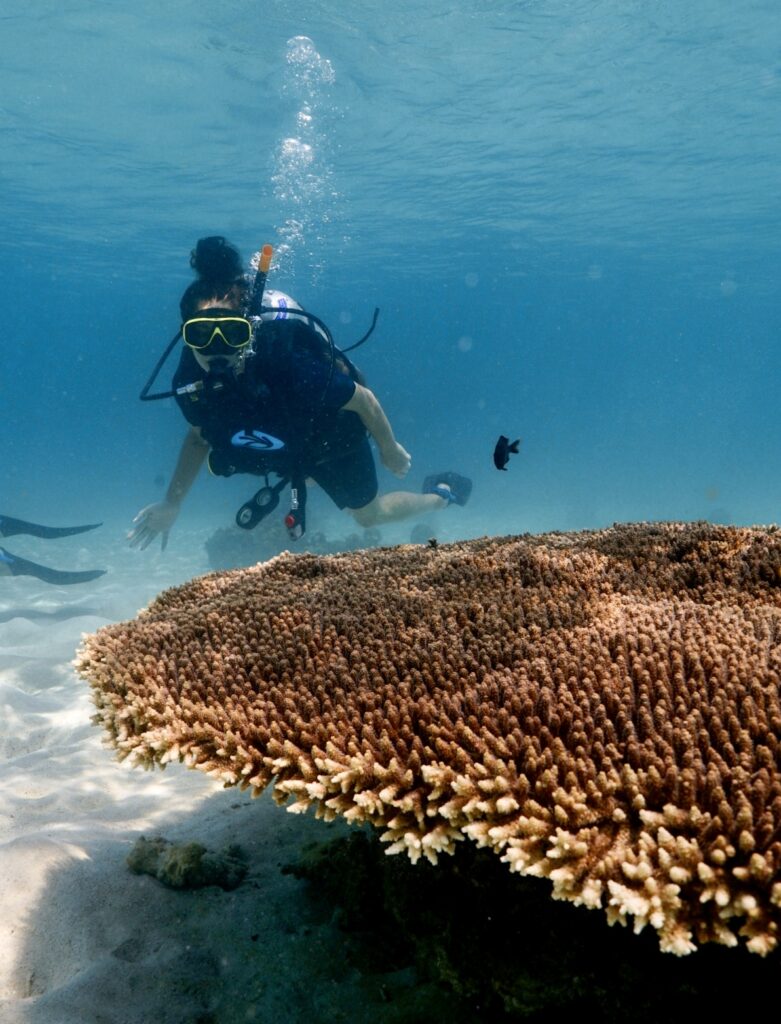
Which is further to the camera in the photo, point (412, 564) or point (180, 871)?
point (412, 564)

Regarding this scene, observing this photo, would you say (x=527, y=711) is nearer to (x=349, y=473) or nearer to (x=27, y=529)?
(x=349, y=473)

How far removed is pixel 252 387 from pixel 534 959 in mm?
8319

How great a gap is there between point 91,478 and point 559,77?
106 meters

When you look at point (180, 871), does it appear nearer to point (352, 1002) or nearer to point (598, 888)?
point (352, 1002)

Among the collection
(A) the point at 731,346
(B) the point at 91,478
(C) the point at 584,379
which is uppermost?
(C) the point at 584,379

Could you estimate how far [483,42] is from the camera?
20234 mm

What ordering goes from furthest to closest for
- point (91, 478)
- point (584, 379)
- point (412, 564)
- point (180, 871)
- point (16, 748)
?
point (584, 379)
point (91, 478)
point (16, 748)
point (412, 564)
point (180, 871)

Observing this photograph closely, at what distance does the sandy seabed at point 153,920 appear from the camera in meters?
2.49

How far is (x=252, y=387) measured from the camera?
30.5 ft

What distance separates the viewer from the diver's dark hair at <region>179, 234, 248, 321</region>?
30.1 feet

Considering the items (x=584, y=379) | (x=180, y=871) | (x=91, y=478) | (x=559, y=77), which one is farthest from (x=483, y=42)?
(x=584, y=379)

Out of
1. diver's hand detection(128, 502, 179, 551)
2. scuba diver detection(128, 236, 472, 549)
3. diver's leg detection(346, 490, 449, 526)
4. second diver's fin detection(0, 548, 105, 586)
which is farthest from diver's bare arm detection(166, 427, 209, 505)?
second diver's fin detection(0, 548, 105, 586)

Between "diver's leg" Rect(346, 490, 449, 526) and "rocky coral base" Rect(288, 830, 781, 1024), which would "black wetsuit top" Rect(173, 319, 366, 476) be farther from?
"rocky coral base" Rect(288, 830, 781, 1024)

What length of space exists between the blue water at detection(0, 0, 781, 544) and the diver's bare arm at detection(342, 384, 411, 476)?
1472 centimetres
